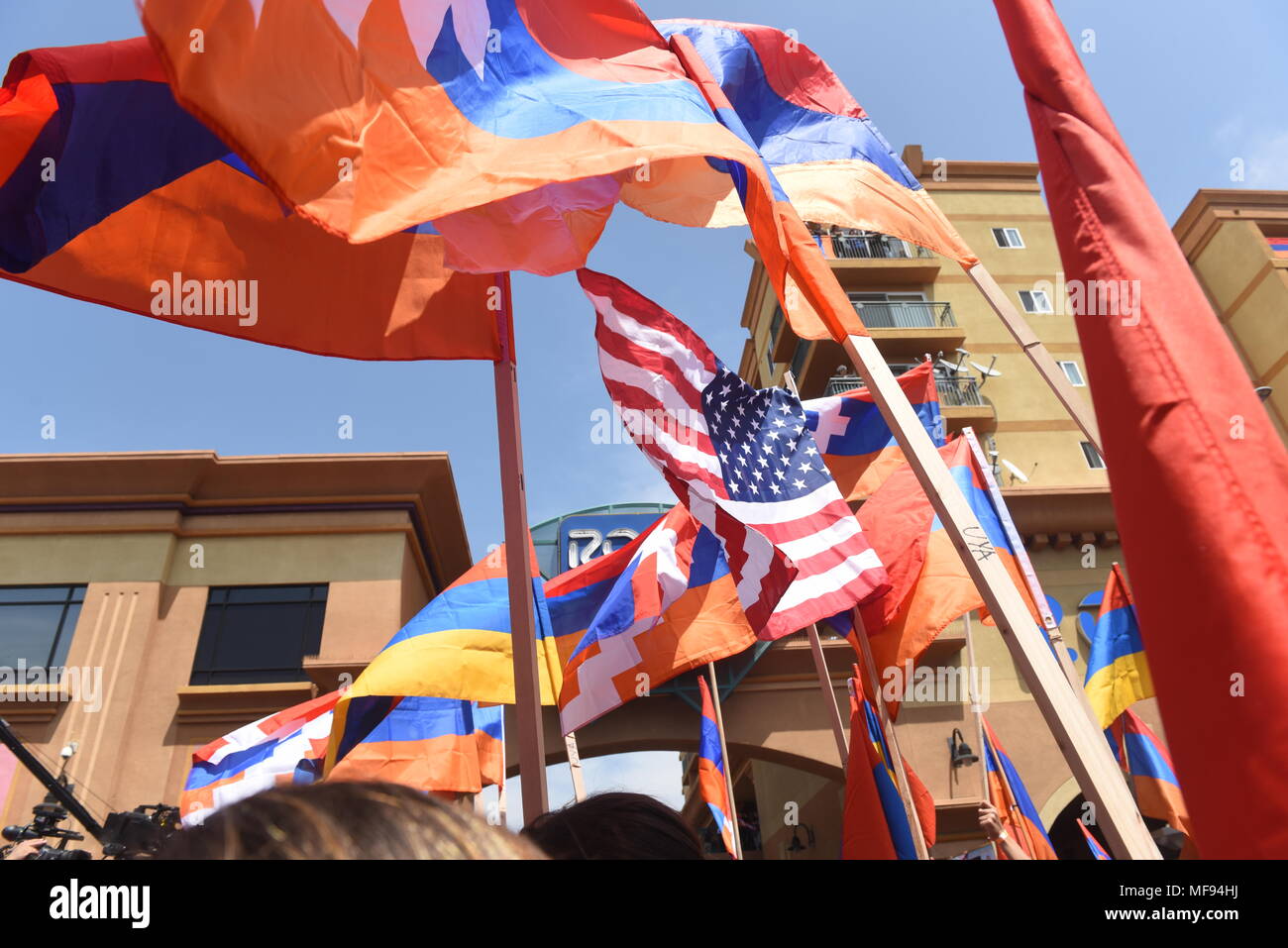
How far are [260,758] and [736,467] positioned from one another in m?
7.37

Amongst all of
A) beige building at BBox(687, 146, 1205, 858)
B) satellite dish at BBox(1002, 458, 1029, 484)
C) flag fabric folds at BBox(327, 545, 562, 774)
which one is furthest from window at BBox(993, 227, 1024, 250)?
flag fabric folds at BBox(327, 545, 562, 774)

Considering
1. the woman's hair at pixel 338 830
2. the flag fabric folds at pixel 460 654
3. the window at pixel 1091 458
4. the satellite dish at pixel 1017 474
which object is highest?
the window at pixel 1091 458

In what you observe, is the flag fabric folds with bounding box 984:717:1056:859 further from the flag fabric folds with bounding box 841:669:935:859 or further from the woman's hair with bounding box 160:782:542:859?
the woman's hair with bounding box 160:782:542:859

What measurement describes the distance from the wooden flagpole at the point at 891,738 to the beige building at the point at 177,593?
9244 millimetres

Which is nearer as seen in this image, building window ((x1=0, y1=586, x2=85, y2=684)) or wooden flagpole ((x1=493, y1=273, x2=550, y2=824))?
wooden flagpole ((x1=493, y1=273, x2=550, y2=824))

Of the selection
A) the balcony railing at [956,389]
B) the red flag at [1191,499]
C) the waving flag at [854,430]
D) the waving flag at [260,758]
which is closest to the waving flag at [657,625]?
the waving flag at [854,430]

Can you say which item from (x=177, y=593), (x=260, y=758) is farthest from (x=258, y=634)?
(x=260, y=758)

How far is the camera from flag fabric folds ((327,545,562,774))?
680 centimetres

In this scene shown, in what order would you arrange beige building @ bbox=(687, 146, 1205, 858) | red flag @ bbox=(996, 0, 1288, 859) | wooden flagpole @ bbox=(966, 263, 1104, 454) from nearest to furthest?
1. red flag @ bbox=(996, 0, 1288, 859)
2. wooden flagpole @ bbox=(966, 263, 1104, 454)
3. beige building @ bbox=(687, 146, 1205, 858)

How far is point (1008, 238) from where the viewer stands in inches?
981

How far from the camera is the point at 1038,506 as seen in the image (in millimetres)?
17344

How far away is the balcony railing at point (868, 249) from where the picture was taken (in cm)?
2356

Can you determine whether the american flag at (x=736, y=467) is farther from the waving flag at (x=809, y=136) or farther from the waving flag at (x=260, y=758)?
the waving flag at (x=260, y=758)

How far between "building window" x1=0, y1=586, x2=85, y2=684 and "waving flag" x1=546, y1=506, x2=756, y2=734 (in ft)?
35.7
